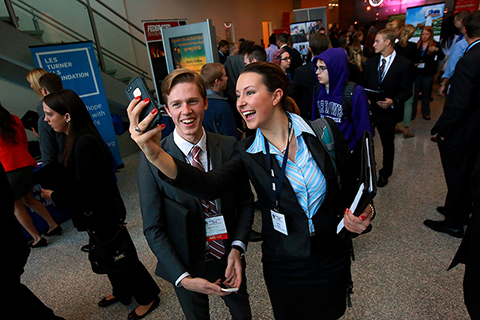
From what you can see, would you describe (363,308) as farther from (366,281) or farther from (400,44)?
(400,44)

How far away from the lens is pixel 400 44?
552 cm

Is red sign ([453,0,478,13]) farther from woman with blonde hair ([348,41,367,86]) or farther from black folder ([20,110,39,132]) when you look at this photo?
black folder ([20,110,39,132])

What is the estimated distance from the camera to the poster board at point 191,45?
4456 mm

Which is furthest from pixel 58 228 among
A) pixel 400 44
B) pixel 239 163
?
pixel 400 44

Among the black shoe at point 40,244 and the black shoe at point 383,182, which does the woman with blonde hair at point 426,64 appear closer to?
the black shoe at point 383,182

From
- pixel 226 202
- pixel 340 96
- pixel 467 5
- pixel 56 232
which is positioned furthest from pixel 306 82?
pixel 467 5

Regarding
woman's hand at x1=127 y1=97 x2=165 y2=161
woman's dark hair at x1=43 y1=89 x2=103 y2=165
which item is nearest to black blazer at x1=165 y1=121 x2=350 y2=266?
woman's hand at x1=127 y1=97 x2=165 y2=161

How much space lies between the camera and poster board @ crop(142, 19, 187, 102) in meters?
5.76

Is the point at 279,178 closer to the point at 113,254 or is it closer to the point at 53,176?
the point at 113,254

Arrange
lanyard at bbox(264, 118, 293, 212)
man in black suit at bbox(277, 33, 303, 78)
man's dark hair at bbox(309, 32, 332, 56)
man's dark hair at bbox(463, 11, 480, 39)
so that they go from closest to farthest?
1. lanyard at bbox(264, 118, 293, 212)
2. man's dark hair at bbox(463, 11, 480, 39)
3. man's dark hair at bbox(309, 32, 332, 56)
4. man in black suit at bbox(277, 33, 303, 78)

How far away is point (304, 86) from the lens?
3475mm

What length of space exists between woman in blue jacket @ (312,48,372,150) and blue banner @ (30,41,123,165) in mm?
3968

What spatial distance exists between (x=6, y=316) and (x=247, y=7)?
14627mm

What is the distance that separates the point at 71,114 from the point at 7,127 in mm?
1472
